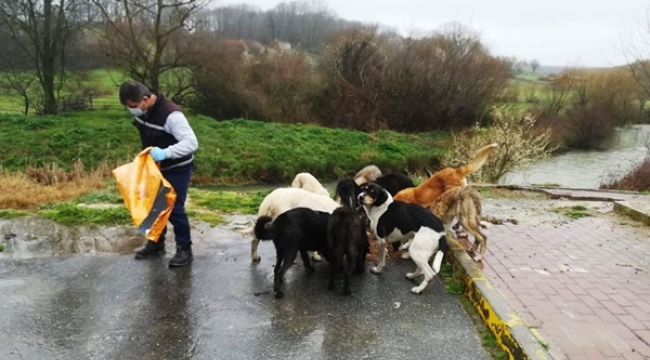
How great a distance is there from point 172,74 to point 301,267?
27385 millimetres

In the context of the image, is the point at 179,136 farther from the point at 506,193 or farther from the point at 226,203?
Answer: the point at 506,193

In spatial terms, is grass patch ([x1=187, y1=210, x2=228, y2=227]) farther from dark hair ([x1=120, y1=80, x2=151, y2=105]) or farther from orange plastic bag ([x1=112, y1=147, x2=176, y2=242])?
dark hair ([x1=120, y1=80, x2=151, y2=105])

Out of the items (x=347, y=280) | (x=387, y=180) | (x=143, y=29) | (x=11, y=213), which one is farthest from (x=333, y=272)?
(x=143, y=29)

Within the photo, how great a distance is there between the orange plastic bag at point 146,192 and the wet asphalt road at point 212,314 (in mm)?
621

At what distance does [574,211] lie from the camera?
8.80m

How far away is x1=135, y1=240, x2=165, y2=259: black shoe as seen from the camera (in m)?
5.63

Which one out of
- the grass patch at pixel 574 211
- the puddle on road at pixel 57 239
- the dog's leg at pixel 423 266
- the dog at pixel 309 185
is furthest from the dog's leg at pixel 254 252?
the grass patch at pixel 574 211

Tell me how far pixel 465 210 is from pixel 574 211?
164 inches

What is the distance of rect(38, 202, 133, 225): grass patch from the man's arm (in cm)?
258

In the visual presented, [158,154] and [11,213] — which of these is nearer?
[158,154]

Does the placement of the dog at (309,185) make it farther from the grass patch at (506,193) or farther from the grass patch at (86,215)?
the grass patch at (506,193)

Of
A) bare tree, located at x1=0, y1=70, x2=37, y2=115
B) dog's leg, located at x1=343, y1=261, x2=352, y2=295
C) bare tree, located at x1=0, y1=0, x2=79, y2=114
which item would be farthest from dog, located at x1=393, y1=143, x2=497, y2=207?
bare tree, located at x1=0, y1=70, x2=37, y2=115

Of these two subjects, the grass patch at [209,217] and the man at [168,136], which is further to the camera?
the grass patch at [209,217]

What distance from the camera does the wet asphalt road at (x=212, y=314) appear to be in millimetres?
3826
